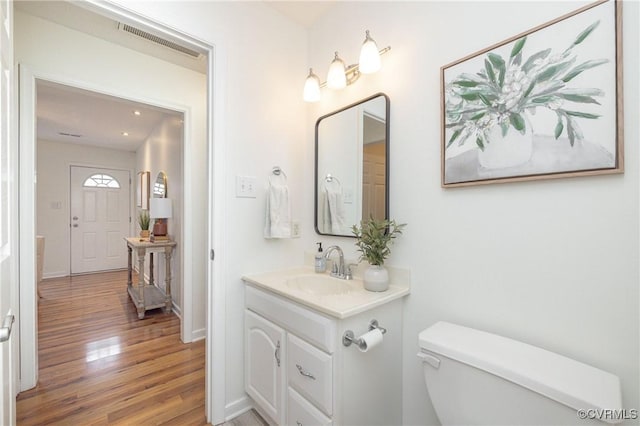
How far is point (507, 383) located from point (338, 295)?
0.64 metres

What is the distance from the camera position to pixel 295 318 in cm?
122

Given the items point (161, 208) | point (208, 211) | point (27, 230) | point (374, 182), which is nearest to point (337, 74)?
point (374, 182)

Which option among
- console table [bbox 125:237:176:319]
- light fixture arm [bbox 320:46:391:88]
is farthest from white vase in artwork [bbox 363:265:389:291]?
console table [bbox 125:237:176:319]

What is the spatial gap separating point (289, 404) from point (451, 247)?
1.01 meters

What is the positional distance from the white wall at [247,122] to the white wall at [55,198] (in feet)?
16.8

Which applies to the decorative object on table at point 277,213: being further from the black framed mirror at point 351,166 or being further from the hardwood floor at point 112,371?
the hardwood floor at point 112,371

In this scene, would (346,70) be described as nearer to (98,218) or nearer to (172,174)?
(172,174)

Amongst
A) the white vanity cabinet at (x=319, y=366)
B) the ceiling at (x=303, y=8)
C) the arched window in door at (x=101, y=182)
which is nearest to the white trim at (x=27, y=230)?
the white vanity cabinet at (x=319, y=366)

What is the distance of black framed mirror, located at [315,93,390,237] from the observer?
4.78ft

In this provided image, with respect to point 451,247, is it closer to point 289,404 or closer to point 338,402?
point 338,402

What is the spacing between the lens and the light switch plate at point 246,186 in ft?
5.21

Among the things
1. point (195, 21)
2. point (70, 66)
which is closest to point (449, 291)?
point (195, 21)

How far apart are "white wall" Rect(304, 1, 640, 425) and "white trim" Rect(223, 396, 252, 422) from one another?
0.88 metres

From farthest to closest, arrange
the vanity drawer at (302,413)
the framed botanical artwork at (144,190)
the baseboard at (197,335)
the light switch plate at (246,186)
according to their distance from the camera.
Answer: the framed botanical artwork at (144,190) → the baseboard at (197,335) → the light switch plate at (246,186) → the vanity drawer at (302,413)
